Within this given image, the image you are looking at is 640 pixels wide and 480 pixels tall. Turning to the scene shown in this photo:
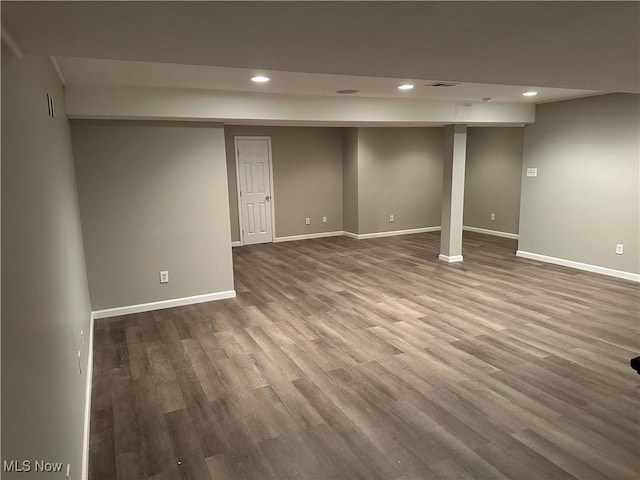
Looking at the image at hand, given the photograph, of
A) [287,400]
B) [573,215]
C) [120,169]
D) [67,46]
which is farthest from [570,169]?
[67,46]

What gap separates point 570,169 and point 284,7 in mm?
5779

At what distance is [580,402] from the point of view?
2.74 meters

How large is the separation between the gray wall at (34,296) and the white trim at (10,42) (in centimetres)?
4

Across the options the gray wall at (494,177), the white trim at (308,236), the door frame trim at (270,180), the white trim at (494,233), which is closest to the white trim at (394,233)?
the white trim at (308,236)

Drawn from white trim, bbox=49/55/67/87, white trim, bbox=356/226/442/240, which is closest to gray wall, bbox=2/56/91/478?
white trim, bbox=49/55/67/87

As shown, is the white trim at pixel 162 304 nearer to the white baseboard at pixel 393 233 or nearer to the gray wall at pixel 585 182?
the white baseboard at pixel 393 233

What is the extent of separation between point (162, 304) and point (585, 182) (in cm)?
554

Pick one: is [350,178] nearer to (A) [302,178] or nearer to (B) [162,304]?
(A) [302,178]

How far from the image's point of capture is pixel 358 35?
1593mm

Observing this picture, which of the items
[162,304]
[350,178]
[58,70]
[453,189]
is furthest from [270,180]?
[58,70]

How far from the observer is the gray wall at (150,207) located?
423cm

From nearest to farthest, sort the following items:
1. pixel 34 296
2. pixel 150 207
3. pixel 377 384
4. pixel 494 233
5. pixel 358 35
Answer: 1. pixel 34 296
2. pixel 358 35
3. pixel 377 384
4. pixel 150 207
5. pixel 494 233

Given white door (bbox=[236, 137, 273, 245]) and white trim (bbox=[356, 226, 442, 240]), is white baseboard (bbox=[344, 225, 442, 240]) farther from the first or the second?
white door (bbox=[236, 137, 273, 245])

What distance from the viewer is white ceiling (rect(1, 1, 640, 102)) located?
1.27m
